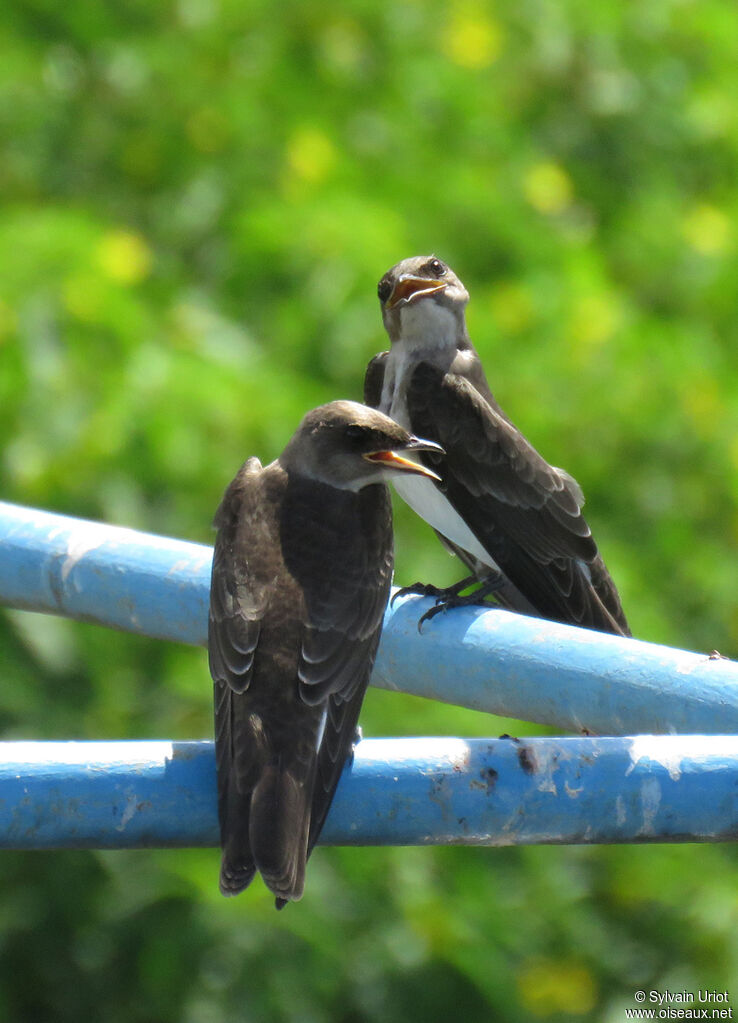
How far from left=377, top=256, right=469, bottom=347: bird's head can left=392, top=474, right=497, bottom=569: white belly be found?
39cm

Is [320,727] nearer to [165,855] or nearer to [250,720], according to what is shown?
[250,720]

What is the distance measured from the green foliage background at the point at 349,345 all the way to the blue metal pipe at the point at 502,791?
73.2 inches

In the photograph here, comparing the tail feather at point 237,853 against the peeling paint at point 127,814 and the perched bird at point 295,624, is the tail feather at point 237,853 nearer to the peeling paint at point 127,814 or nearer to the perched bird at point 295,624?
the perched bird at point 295,624

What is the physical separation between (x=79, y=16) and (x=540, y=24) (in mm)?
1861

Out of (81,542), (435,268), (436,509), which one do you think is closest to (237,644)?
(81,542)

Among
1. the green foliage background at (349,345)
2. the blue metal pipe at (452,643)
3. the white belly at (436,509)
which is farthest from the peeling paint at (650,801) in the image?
the green foliage background at (349,345)

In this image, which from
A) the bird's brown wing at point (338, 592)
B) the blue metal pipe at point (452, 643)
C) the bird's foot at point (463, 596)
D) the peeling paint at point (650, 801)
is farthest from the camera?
the bird's foot at point (463, 596)

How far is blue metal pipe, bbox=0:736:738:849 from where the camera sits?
2213 mm

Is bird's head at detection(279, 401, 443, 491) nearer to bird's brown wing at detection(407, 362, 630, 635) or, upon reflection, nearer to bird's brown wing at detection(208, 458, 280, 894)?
bird's brown wing at detection(208, 458, 280, 894)

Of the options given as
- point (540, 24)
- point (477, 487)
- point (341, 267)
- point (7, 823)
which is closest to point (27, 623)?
point (477, 487)

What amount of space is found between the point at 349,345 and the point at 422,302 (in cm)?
89

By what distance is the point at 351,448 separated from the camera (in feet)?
10.6

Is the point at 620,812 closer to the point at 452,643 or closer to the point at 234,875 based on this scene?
the point at 234,875

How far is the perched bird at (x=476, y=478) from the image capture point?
161 inches
